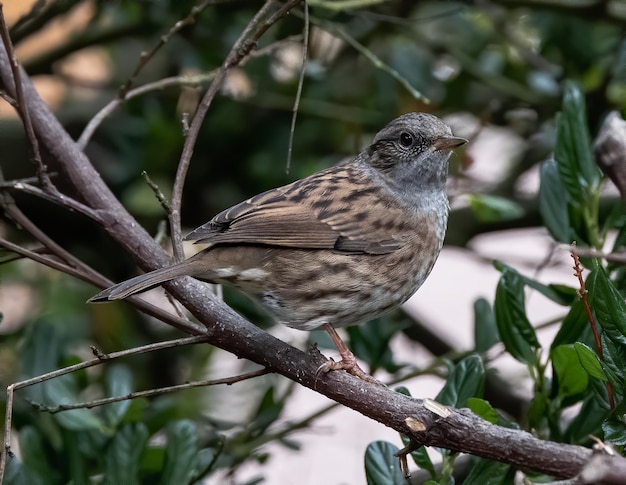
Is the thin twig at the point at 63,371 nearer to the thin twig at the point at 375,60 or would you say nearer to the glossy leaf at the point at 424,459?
the glossy leaf at the point at 424,459

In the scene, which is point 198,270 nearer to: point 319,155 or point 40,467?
point 40,467

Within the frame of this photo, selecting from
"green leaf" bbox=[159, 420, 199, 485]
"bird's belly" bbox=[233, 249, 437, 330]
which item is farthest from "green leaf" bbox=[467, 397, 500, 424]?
"green leaf" bbox=[159, 420, 199, 485]

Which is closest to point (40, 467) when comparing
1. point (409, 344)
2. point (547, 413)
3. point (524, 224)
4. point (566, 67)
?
point (547, 413)

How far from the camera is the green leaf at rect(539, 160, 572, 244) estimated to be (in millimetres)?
2713

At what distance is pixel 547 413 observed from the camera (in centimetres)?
233

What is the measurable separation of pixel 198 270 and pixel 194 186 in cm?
149

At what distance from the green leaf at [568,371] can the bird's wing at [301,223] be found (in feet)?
1.86

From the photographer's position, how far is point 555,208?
2.73 metres

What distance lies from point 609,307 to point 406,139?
3.53 ft

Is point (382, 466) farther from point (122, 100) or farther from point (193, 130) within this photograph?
Answer: point (122, 100)

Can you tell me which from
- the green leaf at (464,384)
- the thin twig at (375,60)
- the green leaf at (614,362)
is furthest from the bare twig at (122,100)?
the green leaf at (614,362)

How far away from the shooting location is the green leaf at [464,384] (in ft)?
7.46

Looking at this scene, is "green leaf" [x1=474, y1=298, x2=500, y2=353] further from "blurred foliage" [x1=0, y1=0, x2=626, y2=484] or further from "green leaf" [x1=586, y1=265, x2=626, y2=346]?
"green leaf" [x1=586, y1=265, x2=626, y2=346]

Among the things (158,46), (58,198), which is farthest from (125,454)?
(158,46)
